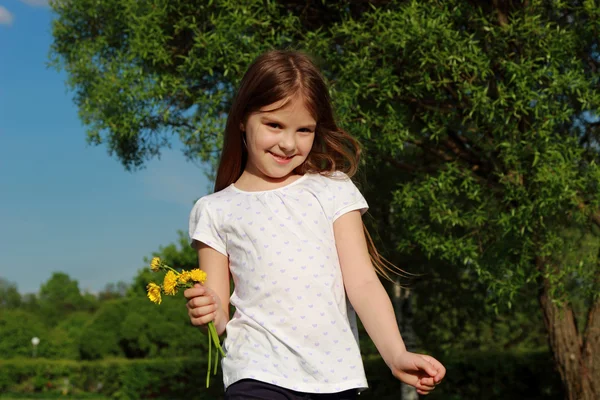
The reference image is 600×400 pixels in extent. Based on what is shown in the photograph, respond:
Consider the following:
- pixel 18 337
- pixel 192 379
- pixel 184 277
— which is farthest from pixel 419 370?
pixel 18 337

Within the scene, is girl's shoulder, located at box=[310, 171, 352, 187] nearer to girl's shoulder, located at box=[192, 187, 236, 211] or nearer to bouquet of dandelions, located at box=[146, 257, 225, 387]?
girl's shoulder, located at box=[192, 187, 236, 211]

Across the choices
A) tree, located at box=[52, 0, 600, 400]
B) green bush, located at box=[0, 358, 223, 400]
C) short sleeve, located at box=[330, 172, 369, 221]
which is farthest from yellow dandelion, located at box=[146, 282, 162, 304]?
green bush, located at box=[0, 358, 223, 400]

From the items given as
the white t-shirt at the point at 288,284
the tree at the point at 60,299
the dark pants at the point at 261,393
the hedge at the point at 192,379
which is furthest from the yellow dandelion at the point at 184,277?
the tree at the point at 60,299

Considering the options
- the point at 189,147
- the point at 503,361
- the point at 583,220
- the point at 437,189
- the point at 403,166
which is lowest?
the point at 503,361

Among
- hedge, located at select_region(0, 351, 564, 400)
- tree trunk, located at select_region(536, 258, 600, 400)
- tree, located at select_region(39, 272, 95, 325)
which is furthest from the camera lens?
tree, located at select_region(39, 272, 95, 325)

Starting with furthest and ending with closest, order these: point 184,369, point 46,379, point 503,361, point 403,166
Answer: point 46,379
point 184,369
point 503,361
point 403,166

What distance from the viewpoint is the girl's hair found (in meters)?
2.76

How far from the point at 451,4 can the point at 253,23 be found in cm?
234

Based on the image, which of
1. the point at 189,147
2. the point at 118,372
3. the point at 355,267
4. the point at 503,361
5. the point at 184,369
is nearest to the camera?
the point at 355,267

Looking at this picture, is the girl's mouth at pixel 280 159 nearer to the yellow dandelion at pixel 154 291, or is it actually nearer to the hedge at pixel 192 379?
the yellow dandelion at pixel 154 291

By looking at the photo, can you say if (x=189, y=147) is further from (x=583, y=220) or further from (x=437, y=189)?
(x=583, y=220)

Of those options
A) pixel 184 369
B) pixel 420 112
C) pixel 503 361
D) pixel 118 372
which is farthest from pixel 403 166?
pixel 118 372

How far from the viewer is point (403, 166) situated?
32.3ft

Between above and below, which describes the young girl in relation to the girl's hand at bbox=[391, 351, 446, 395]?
above
